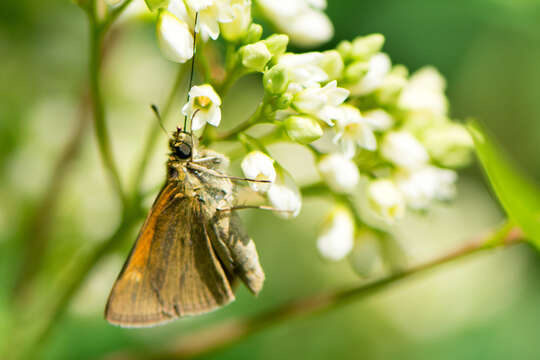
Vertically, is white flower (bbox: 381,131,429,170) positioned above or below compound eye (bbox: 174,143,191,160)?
above

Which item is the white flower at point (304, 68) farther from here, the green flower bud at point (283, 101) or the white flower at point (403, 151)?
the white flower at point (403, 151)

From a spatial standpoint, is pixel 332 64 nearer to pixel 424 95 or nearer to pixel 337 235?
pixel 424 95

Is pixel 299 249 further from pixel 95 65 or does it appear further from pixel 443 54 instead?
pixel 95 65

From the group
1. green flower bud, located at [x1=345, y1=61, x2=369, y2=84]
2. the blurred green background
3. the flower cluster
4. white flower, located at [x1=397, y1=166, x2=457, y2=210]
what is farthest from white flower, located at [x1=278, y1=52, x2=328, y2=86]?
the blurred green background

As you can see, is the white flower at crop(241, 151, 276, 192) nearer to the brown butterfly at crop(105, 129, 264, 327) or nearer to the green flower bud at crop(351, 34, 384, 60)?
the brown butterfly at crop(105, 129, 264, 327)

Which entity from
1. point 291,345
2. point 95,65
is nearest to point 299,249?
point 291,345

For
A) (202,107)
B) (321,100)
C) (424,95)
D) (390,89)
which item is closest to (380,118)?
(390,89)
